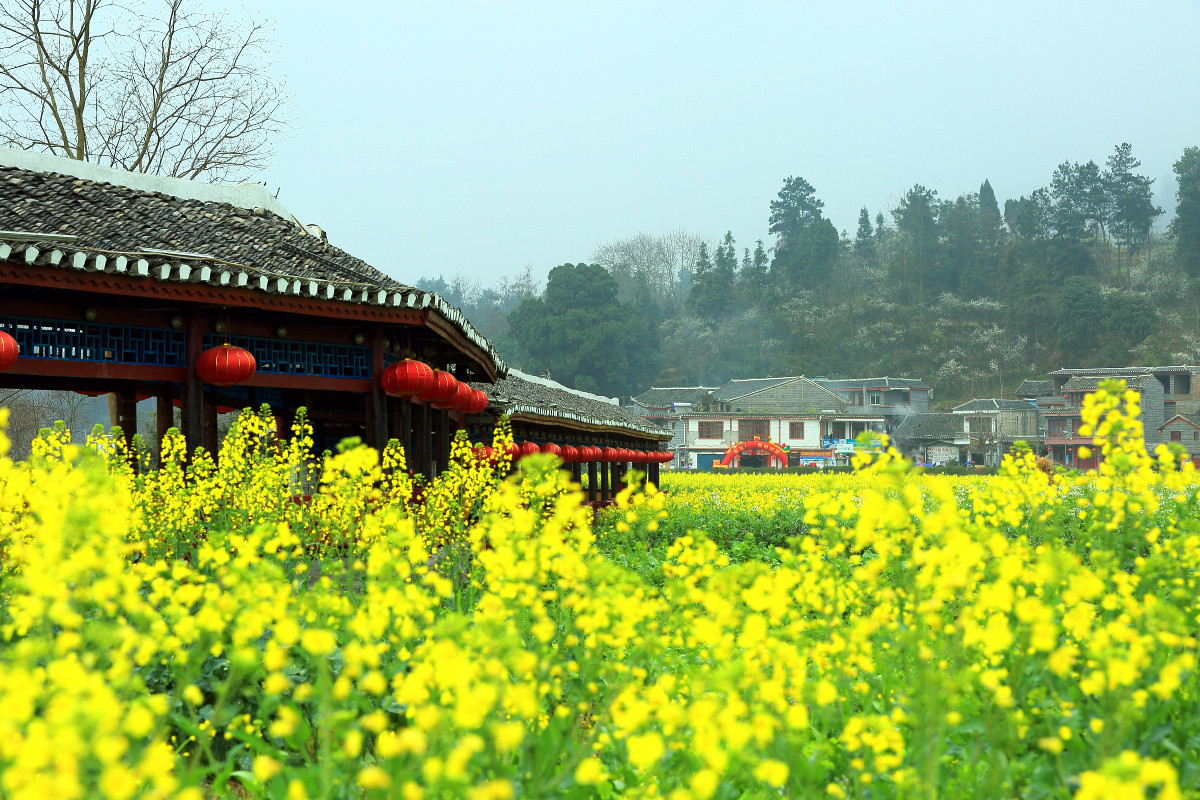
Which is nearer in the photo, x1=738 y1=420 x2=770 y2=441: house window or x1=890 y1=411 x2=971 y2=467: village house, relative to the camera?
x1=890 y1=411 x2=971 y2=467: village house

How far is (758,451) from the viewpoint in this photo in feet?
169

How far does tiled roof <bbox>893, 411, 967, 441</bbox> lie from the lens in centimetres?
5409

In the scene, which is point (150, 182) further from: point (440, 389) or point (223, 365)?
point (440, 389)

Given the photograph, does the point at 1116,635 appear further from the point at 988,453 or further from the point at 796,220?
the point at 796,220

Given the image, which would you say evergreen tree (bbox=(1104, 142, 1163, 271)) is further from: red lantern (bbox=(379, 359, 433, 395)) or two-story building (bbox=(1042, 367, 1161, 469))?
red lantern (bbox=(379, 359, 433, 395))

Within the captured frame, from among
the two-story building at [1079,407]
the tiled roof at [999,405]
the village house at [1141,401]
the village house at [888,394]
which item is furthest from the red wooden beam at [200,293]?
the village house at [888,394]

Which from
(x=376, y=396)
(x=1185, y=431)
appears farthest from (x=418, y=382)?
(x=1185, y=431)

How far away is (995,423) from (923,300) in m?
19.2

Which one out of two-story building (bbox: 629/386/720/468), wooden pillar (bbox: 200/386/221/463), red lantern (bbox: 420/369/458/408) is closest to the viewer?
red lantern (bbox: 420/369/458/408)

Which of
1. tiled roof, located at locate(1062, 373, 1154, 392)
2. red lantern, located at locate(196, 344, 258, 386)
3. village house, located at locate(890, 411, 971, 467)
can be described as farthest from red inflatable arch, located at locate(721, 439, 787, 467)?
red lantern, located at locate(196, 344, 258, 386)

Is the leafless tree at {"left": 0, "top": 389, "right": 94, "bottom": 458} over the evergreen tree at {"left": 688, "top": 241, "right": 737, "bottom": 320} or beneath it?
beneath

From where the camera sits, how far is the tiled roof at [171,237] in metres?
7.09

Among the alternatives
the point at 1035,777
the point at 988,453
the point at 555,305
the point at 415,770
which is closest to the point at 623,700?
the point at 415,770

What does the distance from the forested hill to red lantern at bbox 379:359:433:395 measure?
4667 cm
